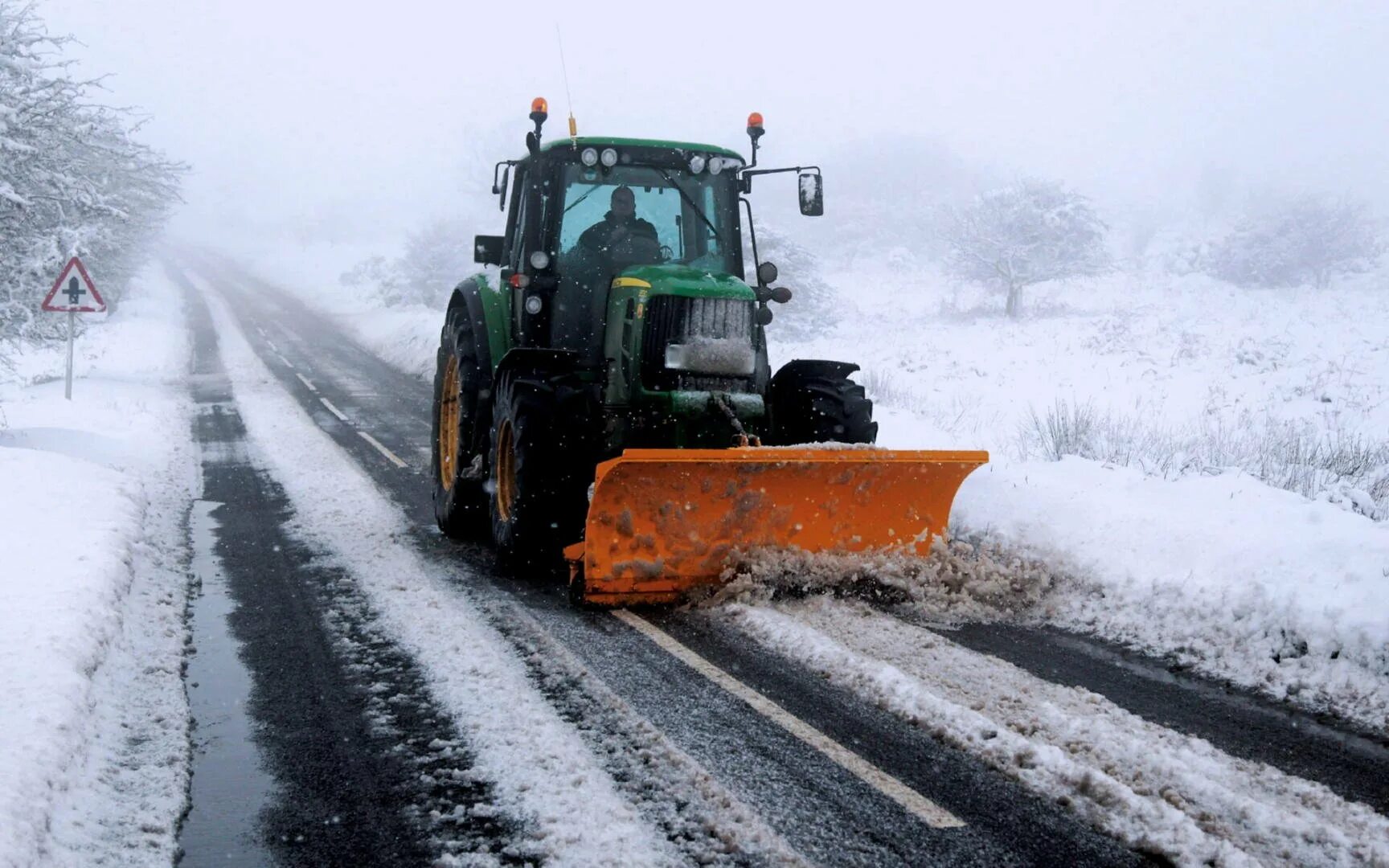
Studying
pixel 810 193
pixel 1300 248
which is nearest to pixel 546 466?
pixel 810 193

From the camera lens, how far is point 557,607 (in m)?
5.52

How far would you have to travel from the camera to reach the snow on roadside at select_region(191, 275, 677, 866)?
3020mm

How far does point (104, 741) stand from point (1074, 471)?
6105mm

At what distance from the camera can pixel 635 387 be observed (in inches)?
241

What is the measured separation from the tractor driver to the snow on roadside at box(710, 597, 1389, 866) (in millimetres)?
2772

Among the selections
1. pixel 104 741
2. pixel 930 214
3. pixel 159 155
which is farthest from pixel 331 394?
pixel 930 214

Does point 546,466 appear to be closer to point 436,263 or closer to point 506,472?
point 506,472

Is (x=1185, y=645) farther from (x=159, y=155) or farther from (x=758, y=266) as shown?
(x=159, y=155)

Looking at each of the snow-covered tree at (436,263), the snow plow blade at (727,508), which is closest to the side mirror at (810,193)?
the snow plow blade at (727,508)

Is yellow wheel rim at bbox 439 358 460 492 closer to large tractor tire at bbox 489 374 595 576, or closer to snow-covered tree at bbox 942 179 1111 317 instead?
large tractor tire at bbox 489 374 595 576

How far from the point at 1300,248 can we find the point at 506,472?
46.7m

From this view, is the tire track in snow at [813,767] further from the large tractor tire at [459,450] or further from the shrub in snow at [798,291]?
the shrub in snow at [798,291]

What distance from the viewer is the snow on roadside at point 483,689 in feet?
9.91

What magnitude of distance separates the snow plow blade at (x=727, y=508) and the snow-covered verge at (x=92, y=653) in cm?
200
